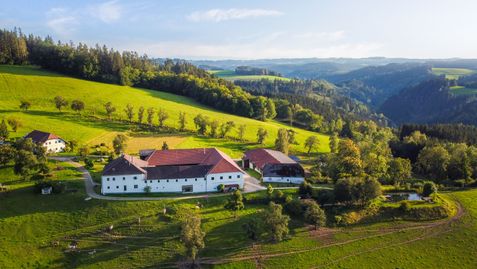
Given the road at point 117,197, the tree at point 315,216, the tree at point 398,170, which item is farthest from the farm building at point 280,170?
the tree at point 398,170

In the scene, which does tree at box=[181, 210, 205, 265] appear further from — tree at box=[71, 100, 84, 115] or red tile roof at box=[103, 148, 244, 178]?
tree at box=[71, 100, 84, 115]

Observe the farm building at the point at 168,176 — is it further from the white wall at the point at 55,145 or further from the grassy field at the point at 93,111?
the white wall at the point at 55,145

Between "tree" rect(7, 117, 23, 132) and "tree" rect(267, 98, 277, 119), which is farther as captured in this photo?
"tree" rect(267, 98, 277, 119)

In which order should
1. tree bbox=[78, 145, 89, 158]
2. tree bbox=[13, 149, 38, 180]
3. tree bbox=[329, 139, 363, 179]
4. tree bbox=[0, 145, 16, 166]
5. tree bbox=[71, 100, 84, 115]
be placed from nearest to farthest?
tree bbox=[13, 149, 38, 180] < tree bbox=[0, 145, 16, 166] < tree bbox=[329, 139, 363, 179] < tree bbox=[78, 145, 89, 158] < tree bbox=[71, 100, 84, 115]

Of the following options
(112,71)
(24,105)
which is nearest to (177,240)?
(24,105)

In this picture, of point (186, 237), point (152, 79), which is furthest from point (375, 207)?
point (152, 79)

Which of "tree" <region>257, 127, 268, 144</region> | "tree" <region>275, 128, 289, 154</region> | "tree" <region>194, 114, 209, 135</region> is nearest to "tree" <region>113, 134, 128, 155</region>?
"tree" <region>194, 114, 209, 135</region>
